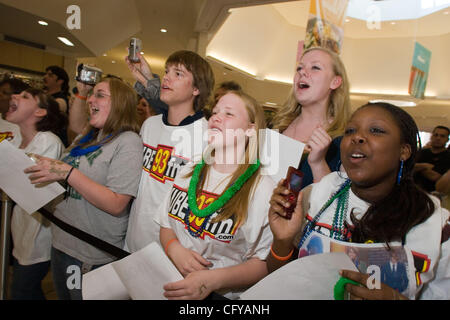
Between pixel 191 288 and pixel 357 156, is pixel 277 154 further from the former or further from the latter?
pixel 191 288

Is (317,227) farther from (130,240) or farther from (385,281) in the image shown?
(130,240)

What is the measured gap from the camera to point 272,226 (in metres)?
0.96

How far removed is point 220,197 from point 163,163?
21.3 inches

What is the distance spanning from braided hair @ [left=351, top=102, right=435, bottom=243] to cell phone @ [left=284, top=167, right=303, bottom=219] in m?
0.23

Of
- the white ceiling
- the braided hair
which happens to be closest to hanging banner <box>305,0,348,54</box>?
the braided hair

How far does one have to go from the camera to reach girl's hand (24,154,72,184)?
1403 mm

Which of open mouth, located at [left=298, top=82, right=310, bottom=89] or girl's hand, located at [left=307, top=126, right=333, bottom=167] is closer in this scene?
girl's hand, located at [left=307, top=126, right=333, bottom=167]

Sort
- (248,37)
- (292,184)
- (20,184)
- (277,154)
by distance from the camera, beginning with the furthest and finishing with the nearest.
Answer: (248,37)
(20,184)
(277,154)
(292,184)

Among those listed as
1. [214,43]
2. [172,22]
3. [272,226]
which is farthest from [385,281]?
[214,43]

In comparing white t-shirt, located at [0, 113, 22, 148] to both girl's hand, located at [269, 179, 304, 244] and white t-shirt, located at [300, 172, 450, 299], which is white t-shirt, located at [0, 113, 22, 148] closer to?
girl's hand, located at [269, 179, 304, 244]

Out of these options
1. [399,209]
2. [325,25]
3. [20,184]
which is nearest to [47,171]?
[20,184]

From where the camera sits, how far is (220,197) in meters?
1.12

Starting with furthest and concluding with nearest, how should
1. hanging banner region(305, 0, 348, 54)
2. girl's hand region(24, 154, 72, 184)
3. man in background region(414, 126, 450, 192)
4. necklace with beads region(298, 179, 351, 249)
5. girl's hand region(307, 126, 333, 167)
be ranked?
man in background region(414, 126, 450, 192) → hanging banner region(305, 0, 348, 54) → girl's hand region(24, 154, 72, 184) → girl's hand region(307, 126, 333, 167) → necklace with beads region(298, 179, 351, 249)
